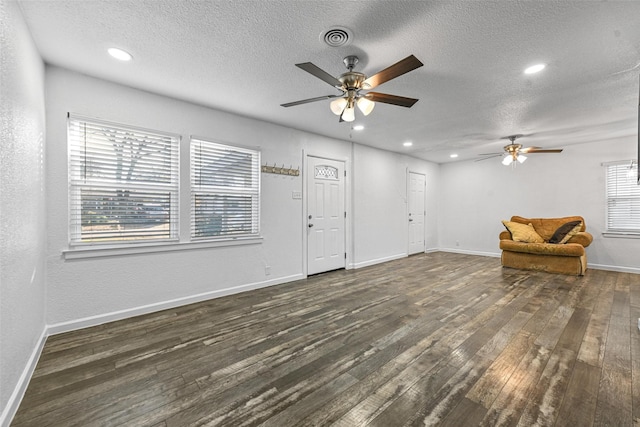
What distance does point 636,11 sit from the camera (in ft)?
5.94

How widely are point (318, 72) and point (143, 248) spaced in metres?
2.67

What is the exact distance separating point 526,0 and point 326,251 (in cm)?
405

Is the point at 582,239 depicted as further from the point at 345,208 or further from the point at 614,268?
the point at 345,208

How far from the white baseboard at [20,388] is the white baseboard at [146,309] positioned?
30 cm

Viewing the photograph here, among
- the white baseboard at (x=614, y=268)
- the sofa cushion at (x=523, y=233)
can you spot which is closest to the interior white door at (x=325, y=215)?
the sofa cushion at (x=523, y=233)

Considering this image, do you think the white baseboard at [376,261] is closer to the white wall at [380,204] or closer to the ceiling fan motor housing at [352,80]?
the white wall at [380,204]

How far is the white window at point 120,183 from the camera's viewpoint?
8.95 ft

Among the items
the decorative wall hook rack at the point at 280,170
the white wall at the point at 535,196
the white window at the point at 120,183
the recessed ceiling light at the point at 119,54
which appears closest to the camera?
the recessed ceiling light at the point at 119,54

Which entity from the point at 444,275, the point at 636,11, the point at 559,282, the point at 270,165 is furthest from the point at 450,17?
the point at 559,282

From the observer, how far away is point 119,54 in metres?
2.36

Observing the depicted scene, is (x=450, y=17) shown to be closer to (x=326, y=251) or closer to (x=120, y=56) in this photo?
(x=120, y=56)

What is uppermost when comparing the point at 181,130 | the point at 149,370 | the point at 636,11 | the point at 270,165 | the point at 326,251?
the point at 636,11

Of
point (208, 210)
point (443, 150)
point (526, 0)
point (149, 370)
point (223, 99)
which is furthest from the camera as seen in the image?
point (443, 150)

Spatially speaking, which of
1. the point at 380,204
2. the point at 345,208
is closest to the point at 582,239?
the point at 380,204
